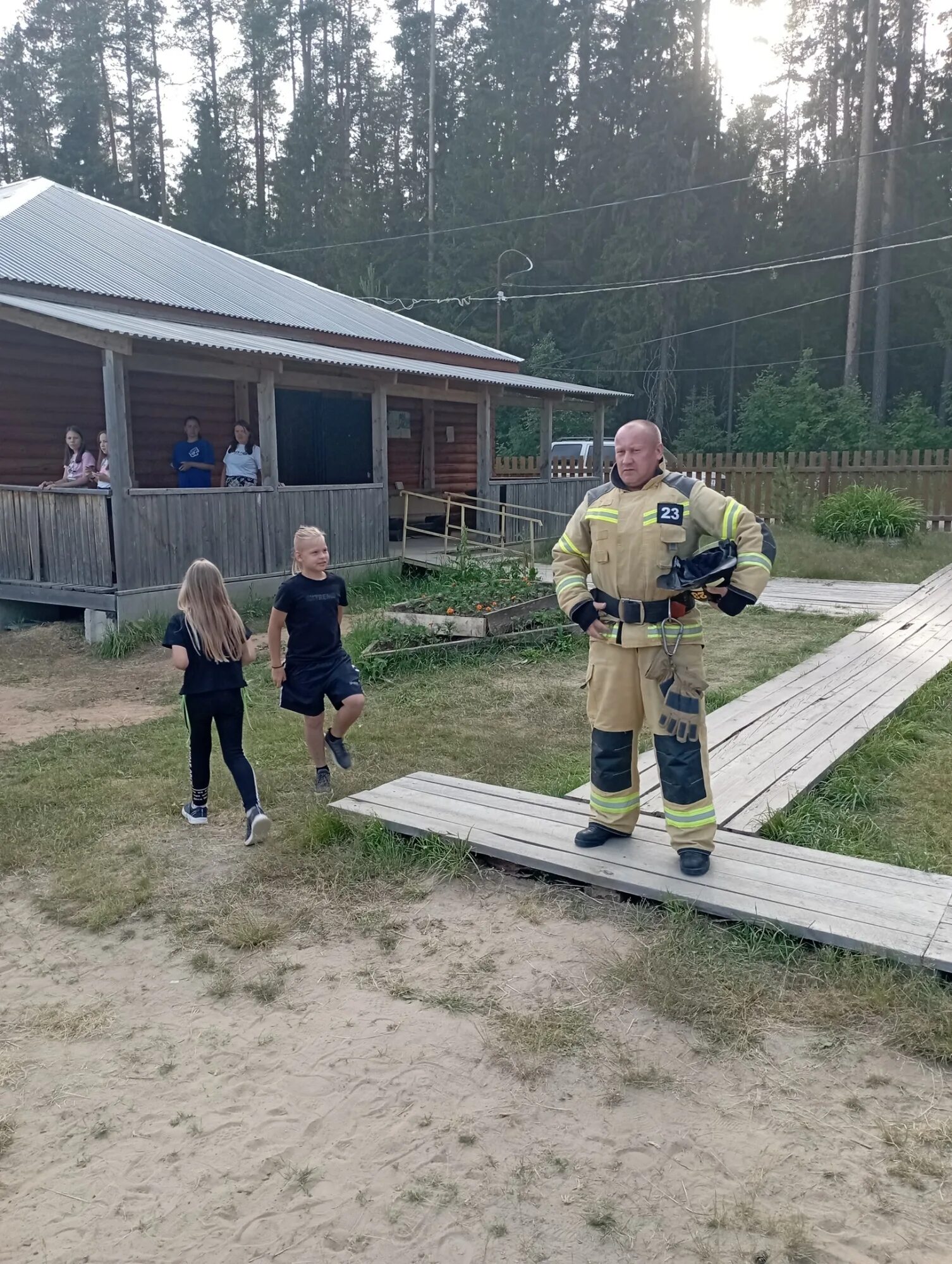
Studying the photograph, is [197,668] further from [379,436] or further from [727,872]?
[379,436]

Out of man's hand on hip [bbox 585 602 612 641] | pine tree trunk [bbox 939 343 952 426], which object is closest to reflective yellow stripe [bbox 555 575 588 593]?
man's hand on hip [bbox 585 602 612 641]

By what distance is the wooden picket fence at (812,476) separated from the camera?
19.2 meters

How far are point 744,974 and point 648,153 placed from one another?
3657cm

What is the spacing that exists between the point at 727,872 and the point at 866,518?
13.9m

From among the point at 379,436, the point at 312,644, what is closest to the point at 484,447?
the point at 379,436

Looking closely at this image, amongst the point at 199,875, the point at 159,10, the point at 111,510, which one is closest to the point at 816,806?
the point at 199,875

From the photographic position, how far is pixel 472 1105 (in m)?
2.71

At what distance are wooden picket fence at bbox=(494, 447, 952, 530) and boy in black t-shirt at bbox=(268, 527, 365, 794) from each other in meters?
14.1

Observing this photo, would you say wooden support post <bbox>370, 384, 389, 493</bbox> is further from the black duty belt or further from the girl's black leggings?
the black duty belt

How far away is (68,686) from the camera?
8414mm

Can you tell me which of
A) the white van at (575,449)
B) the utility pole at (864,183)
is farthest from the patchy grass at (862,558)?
the utility pole at (864,183)

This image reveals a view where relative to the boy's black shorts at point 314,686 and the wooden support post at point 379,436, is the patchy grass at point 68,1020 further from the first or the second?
the wooden support post at point 379,436

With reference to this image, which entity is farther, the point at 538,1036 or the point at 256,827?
the point at 256,827

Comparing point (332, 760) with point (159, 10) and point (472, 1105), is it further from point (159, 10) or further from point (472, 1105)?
point (159, 10)
